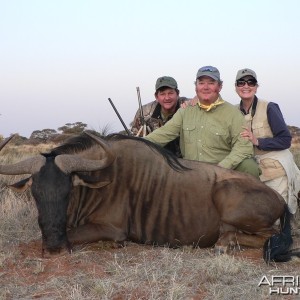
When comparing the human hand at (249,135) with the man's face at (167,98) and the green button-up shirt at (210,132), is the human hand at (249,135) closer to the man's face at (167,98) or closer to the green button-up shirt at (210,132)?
the green button-up shirt at (210,132)

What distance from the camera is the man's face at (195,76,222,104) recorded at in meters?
6.22

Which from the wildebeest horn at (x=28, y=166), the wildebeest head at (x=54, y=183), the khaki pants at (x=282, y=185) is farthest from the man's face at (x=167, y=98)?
the wildebeest horn at (x=28, y=166)

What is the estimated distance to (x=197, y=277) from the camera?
157 inches

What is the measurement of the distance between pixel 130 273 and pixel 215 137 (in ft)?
8.54

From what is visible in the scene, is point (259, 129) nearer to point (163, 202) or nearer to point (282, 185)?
point (282, 185)

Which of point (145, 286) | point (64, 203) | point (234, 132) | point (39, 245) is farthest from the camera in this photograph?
point (234, 132)

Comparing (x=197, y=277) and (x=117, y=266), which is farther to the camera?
(x=117, y=266)

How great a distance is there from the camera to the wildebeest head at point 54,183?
454 cm

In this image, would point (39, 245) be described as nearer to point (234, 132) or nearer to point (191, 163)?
point (191, 163)

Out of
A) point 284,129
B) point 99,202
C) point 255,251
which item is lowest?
point 255,251

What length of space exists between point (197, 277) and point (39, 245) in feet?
5.49

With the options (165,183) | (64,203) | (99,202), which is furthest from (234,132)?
(64,203)

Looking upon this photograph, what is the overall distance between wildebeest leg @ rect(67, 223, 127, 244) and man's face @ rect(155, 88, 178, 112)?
2.85 m

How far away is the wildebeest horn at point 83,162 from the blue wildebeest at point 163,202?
0.08 metres
